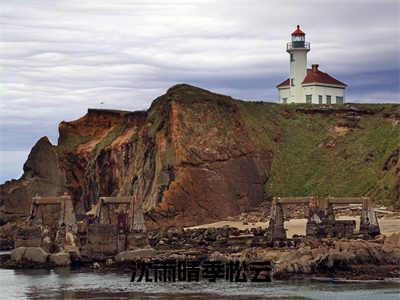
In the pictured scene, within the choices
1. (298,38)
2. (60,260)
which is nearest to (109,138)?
(298,38)

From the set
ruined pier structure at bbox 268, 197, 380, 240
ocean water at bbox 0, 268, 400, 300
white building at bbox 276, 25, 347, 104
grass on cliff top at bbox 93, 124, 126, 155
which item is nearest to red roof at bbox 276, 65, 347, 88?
white building at bbox 276, 25, 347, 104

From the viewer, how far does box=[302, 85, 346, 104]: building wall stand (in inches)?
5054

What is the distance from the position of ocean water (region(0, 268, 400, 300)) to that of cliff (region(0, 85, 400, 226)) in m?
31.4

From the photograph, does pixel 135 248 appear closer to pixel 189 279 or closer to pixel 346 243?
pixel 189 279

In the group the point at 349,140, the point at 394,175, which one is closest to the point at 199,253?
the point at 394,175

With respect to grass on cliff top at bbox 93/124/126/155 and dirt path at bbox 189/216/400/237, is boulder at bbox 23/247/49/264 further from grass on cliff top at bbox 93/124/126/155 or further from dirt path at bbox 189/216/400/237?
grass on cliff top at bbox 93/124/126/155

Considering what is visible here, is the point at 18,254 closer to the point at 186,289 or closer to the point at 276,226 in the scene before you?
the point at 276,226

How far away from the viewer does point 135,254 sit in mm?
86750

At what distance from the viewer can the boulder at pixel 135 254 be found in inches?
3401

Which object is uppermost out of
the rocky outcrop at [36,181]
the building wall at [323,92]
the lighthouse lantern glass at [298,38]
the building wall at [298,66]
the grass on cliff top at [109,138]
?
the lighthouse lantern glass at [298,38]

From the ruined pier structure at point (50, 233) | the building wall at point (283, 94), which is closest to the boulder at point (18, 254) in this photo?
the ruined pier structure at point (50, 233)

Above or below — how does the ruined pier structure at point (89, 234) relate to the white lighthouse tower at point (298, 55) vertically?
below

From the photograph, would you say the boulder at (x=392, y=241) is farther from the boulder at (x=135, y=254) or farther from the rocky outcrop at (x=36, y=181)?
the rocky outcrop at (x=36, y=181)

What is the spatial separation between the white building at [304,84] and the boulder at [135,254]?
44538 mm
